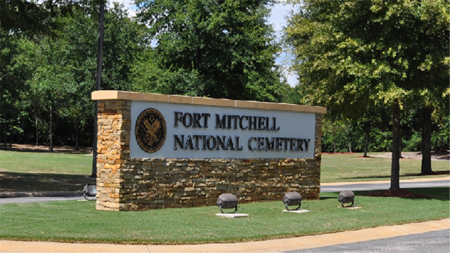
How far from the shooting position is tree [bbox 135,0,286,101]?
33.7 meters

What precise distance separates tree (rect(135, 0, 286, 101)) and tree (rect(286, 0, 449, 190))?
10878 millimetres

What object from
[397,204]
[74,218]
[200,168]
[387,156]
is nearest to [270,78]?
[387,156]

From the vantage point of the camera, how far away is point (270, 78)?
44500 millimetres

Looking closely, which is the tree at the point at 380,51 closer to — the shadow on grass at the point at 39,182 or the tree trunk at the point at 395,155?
the tree trunk at the point at 395,155

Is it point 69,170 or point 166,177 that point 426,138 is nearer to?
point 69,170

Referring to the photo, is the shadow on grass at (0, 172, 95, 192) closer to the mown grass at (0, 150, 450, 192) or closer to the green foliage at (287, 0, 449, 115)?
the mown grass at (0, 150, 450, 192)

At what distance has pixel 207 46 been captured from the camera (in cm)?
3466

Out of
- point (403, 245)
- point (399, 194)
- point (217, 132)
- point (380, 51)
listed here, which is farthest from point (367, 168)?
point (403, 245)

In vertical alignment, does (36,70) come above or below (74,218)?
above

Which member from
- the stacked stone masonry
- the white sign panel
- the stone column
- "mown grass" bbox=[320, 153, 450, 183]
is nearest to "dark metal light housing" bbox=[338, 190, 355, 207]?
the stacked stone masonry

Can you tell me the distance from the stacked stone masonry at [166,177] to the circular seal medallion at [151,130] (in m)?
0.34

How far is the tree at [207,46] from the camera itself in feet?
111

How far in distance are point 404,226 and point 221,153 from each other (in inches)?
210

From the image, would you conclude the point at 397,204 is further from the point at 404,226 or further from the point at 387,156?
the point at 387,156
